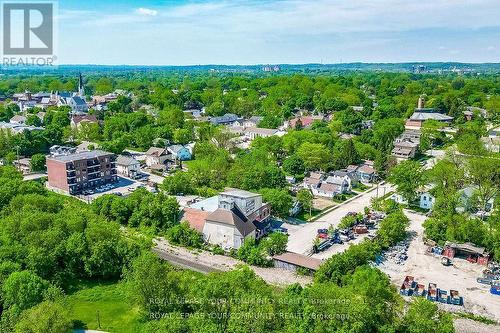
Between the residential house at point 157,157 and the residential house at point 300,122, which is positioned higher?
the residential house at point 300,122

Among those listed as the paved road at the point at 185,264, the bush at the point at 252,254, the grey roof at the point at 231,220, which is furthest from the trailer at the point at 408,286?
the paved road at the point at 185,264

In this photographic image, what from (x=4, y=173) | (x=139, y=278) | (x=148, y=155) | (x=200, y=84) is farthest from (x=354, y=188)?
(x=200, y=84)

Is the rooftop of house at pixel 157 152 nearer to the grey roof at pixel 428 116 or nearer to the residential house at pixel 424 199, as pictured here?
the residential house at pixel 424 199

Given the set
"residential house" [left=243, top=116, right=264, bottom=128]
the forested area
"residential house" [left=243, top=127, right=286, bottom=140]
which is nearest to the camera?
the forested area

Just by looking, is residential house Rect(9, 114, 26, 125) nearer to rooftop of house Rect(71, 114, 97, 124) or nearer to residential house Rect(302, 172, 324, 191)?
rooftop of house Rect(71, 114, 97, 124)

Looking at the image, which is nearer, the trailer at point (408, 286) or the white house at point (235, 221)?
the trailer at point (408, 286)

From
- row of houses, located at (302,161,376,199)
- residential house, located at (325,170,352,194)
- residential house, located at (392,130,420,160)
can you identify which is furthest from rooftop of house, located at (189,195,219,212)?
residential house, located at (392,130,420,160)

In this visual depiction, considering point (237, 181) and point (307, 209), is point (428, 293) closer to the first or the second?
point (307, 209)
